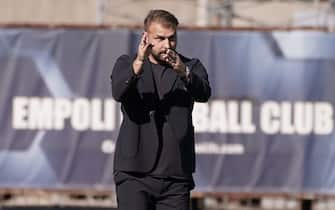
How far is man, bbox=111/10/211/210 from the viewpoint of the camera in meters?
5.48

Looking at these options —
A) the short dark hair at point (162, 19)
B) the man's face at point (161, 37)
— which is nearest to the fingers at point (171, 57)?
the man's face at point (161, 37)

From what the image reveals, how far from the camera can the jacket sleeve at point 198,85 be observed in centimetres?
543

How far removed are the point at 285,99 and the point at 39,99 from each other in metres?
2.69

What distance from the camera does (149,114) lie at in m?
5.52

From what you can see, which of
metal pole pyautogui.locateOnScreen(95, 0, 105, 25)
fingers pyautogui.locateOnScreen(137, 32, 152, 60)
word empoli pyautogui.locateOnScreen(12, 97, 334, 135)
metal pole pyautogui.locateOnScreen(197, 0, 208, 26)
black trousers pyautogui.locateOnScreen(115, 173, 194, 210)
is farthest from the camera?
metal pole pyautogui.locateOnScreen(197, 0, 208, 26)

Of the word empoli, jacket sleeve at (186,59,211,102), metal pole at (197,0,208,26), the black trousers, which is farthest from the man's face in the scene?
metal pole at (197,0,208,26)

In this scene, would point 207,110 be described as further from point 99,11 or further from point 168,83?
point 168,83

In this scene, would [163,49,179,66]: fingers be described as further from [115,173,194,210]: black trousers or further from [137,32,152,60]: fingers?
[115,173,194,210]: black trousers

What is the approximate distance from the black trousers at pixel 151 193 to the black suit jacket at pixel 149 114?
0.06 metres

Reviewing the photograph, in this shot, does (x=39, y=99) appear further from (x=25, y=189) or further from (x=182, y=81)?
(x=182, y=81)

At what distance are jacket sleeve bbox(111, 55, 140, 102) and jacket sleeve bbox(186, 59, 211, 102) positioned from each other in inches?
11.1

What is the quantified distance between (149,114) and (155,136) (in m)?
0.12

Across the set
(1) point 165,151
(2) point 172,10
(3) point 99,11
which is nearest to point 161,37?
(1) point 165,151

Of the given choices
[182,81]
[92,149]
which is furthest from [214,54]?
[182,81]
